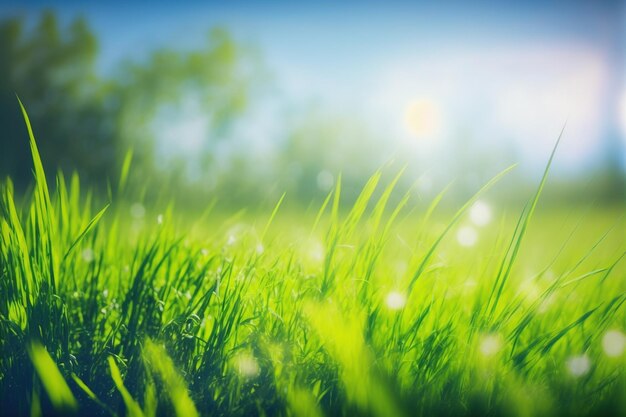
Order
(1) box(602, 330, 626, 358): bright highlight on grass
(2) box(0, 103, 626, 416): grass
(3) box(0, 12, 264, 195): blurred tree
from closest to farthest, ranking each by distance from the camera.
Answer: (2) box(0, 103, 626, 416): grass, (1) box(602, 330, 626, 358): bright highlight on grass, (3) box(0, 12, 264, 195): blurred tree

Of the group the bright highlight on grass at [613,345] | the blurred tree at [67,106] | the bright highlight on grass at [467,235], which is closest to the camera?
the bright highlight on grass at [613,345]

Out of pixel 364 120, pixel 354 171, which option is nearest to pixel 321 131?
pixel 364 120

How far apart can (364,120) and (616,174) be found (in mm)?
7727

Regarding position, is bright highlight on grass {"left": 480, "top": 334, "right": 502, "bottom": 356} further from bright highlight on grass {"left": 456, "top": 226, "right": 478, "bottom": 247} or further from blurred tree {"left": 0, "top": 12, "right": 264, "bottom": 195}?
blurred tree {"left": 0, "top": 12, "right": 264, "bottom": 195}

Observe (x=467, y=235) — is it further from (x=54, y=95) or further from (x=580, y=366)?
(x=54, y=95)

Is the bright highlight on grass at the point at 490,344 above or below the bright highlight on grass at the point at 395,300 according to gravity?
below

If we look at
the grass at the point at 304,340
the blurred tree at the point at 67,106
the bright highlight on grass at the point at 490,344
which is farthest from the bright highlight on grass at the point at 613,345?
the blurred tree at the point at 67,106

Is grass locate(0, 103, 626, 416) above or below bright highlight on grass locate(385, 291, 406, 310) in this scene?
below

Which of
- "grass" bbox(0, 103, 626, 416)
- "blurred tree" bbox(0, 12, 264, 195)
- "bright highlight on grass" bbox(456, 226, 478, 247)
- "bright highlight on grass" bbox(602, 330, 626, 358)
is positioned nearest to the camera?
"grass" bbox(0, 103, 626, 416)

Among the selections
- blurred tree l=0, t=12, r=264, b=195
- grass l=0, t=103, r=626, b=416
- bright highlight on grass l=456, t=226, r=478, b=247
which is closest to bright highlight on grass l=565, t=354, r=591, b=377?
grass l=0, t=103, r=626, b=416

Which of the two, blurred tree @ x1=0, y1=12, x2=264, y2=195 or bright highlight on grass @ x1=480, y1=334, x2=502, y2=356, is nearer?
bright highlight on grass @ x1=480, y1=334, x2=502, y2=356

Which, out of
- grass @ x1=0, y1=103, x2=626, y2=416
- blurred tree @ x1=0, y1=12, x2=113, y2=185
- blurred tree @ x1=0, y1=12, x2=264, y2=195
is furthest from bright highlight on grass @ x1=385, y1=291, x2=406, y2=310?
blurred tree @ x1=0, y1=12, x2=113, y2=185

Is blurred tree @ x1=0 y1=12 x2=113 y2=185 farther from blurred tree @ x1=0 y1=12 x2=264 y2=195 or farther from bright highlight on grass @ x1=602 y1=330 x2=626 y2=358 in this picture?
bright highlight on grass @ x1=602 y1=330 x2=626 y2=358

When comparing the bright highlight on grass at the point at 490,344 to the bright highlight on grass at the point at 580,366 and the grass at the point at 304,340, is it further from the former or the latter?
the bright highlight on grass at the point at 580,366
